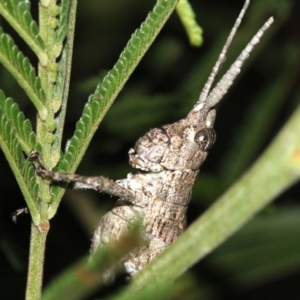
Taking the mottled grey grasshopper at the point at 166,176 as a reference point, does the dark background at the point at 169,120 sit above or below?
below

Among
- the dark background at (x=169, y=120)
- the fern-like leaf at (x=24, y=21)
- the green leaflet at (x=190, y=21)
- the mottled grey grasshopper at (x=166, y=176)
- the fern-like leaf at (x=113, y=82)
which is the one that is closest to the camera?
the fern-like leaf at (x=24, y=21)

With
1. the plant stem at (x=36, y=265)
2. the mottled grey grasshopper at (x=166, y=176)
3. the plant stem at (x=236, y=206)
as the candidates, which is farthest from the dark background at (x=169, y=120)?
the plant stem at (x=236, y=206)

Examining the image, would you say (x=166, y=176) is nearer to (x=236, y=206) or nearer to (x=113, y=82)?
(x=113, y=82)

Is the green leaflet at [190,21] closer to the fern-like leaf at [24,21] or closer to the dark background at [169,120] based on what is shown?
the dark background at [169,120]

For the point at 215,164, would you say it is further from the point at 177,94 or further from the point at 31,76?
the point at 31,76

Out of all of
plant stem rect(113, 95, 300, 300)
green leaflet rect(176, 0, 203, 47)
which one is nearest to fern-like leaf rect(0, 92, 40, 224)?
plant stem rect(113, 95, 300, 300)

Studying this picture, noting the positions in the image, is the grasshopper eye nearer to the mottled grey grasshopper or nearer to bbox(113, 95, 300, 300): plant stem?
the mottled grey grasshopper
